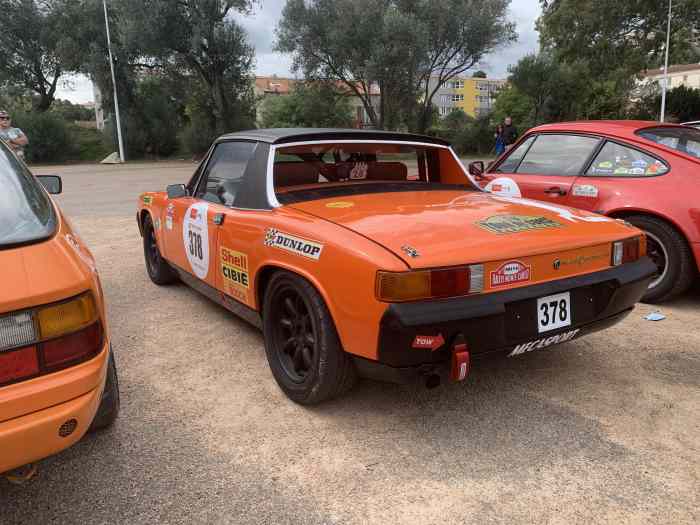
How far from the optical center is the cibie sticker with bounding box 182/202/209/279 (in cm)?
354

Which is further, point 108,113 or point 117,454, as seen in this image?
point 108,113

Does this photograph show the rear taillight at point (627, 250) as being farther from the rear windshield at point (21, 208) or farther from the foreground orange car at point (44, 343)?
the rear windshield at point (21, 208)

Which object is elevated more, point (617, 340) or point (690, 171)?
point (690, 171)

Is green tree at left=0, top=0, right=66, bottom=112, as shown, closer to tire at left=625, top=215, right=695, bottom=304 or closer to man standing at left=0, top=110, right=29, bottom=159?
man standing at left=0, top=110, right=29, bottom=159

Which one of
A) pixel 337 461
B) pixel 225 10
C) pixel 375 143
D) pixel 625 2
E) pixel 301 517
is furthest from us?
pixel 225 10

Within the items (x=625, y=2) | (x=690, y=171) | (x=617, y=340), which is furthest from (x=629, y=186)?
A: (x=625, y=2)

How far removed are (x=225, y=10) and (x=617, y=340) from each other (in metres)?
27.7

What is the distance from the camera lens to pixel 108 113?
29.5 meters

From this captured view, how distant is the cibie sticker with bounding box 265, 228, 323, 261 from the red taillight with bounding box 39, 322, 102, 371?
0.95 meters

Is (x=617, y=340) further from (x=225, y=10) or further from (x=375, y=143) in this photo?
(x=225, y=10)

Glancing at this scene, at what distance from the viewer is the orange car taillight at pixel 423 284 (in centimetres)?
210

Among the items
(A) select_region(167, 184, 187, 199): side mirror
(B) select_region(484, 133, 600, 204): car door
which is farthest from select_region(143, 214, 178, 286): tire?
(B) select_region(484, 133, 600, 204): car door

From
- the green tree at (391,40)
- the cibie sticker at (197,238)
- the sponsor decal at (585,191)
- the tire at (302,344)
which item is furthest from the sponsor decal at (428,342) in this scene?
the green tree at (391,40)

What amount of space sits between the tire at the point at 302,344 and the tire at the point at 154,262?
2206 millimetres
